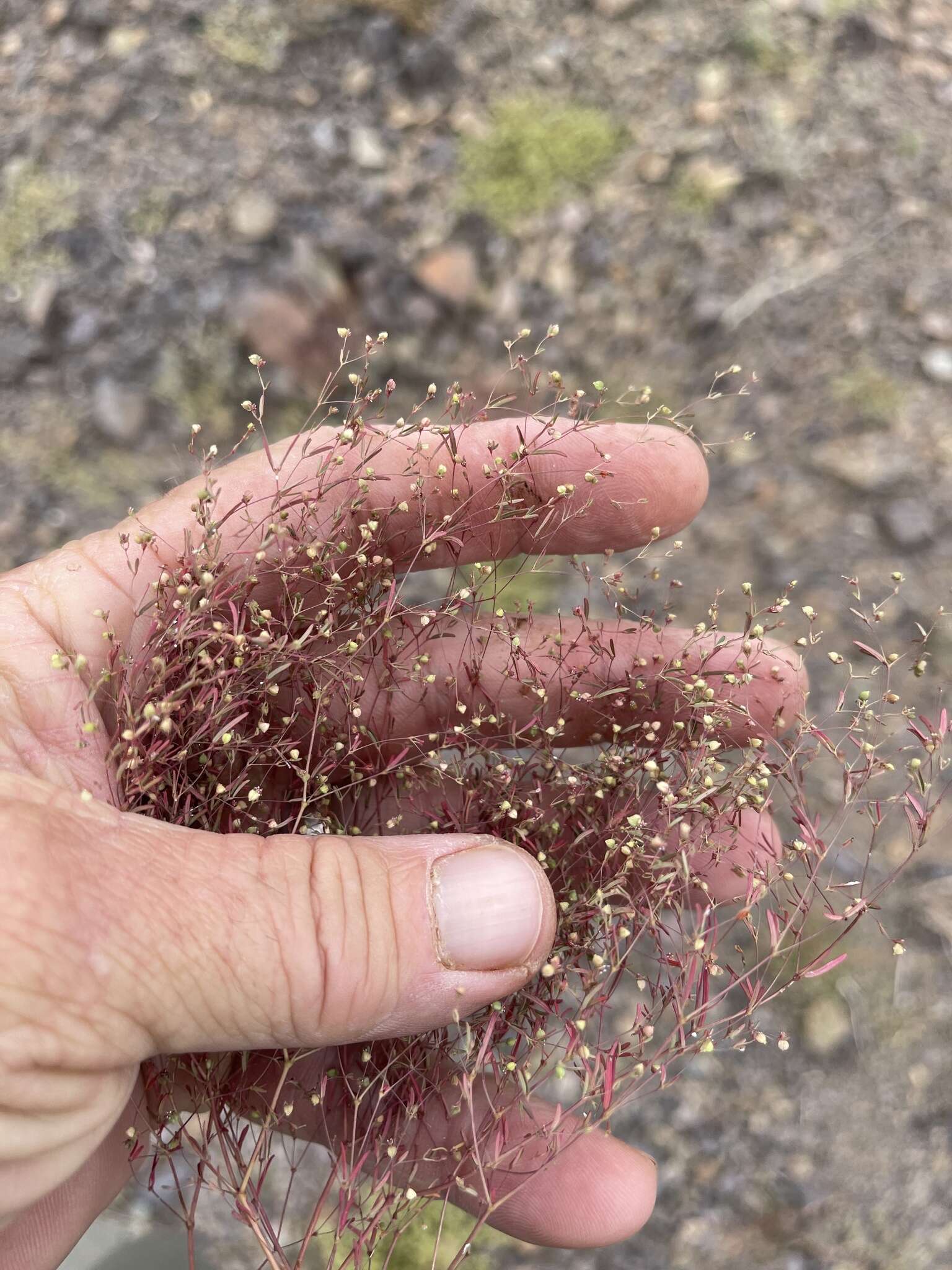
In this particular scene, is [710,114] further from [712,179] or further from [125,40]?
[125,40]

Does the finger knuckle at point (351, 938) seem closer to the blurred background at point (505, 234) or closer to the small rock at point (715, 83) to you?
the blurred background at point (505, 234)

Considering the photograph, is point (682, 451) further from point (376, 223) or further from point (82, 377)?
point (82, 377)

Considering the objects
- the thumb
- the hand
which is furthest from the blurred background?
the thumb

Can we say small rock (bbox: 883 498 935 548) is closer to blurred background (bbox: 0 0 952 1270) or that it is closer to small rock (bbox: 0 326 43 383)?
blurred background (bbox: 0 0 952 1270)

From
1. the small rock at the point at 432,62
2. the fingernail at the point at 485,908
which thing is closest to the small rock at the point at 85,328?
the small rock at the point at 432,62

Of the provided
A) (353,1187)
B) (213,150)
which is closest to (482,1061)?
(353,1187)

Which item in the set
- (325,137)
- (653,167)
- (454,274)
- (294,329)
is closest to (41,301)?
(294,329)
